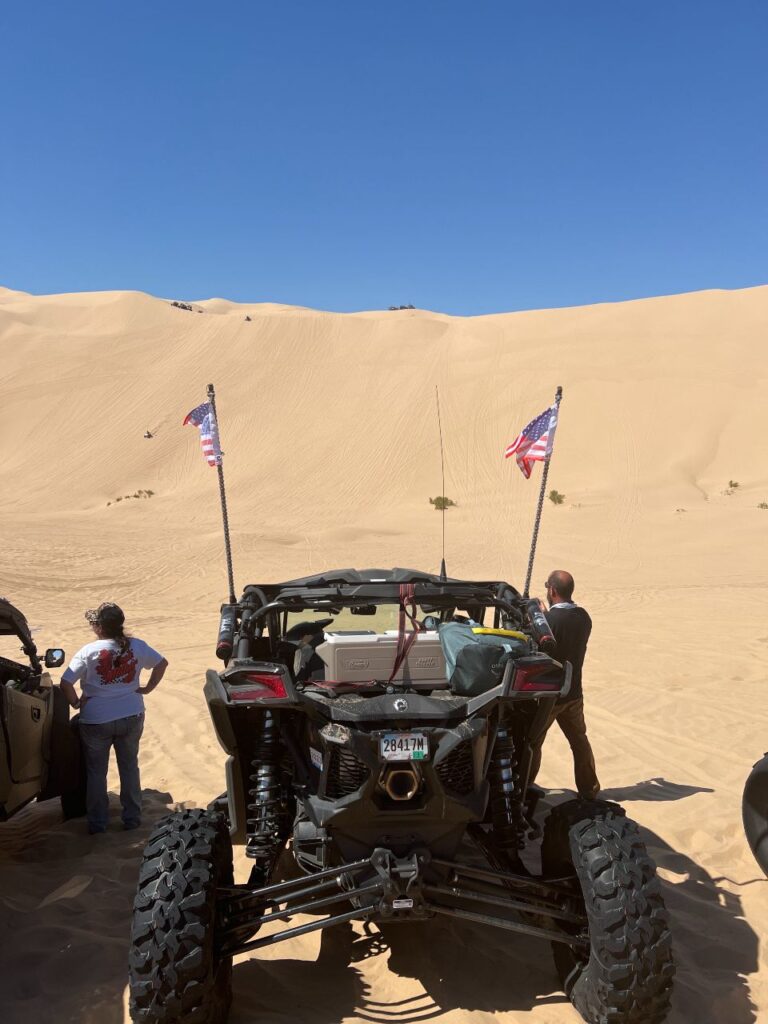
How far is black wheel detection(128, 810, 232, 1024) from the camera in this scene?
3082mm

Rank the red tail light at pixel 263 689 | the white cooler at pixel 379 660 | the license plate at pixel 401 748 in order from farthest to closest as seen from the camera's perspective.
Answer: the white cooler at pixel 379 660 → the red tail light at pixel 263 689 → the license plate at pixel 401 748

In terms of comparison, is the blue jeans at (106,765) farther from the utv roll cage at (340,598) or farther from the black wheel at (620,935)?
the black wheel at (620,935)

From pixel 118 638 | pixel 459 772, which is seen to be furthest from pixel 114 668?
pixel 459 772

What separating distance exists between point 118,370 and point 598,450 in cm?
3034

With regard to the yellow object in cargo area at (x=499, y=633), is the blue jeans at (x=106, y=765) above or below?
below

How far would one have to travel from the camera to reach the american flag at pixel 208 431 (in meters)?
7.81

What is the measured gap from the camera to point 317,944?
4.14 metres

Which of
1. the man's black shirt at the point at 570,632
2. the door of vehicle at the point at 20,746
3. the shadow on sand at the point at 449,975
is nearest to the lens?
the shadow on sand at the point at 449,975

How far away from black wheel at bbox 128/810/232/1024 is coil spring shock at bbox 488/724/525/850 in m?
1.18

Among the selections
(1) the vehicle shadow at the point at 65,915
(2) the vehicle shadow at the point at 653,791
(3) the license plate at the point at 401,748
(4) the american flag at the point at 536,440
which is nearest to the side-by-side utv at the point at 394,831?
(3) the license plate at the point at 401,748

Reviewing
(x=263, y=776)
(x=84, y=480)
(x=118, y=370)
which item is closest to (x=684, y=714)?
(x=263, y=776)

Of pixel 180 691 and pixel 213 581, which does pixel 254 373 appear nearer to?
pixel 213 581

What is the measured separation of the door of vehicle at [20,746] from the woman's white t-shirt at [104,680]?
0.90ft

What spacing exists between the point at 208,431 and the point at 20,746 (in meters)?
3.83
